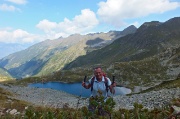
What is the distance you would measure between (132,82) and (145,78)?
8.04 m

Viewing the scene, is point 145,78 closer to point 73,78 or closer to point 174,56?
point 174,56

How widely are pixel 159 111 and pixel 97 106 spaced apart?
276cm

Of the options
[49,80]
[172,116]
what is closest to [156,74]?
[49,80]

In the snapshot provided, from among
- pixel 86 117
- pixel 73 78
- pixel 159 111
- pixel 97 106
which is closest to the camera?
pixel 159 111

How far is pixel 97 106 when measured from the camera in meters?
7.58

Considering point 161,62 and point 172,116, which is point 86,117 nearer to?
point 172,116

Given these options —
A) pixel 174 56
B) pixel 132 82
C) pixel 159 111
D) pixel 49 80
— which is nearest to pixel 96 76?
pixel 159 111

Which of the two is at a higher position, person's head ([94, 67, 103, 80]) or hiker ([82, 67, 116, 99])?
person's head ([94, 67, 103, 80])

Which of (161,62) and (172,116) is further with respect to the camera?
(161,62)

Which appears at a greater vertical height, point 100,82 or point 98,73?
point 98,73

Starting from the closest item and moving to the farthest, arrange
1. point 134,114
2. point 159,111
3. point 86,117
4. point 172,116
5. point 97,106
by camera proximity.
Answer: point 172,116 → point 159,111 → point 134,114 → point 86,117 → point 97,106

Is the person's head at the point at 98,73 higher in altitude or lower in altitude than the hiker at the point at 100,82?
higher

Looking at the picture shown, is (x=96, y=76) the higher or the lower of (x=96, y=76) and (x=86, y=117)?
the higher

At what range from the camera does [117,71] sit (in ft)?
533
